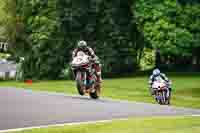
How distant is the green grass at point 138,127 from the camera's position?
1003 cm

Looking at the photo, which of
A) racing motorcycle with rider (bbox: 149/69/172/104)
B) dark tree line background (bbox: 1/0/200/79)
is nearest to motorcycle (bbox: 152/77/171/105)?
racing motorcycle with rider (bbox: 149/69/172/104)

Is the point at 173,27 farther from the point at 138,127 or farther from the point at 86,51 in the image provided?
the point at 138,127

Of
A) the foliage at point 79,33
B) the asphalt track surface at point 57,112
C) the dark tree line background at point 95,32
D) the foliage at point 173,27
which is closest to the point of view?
the asphalt track surface at point 57,112

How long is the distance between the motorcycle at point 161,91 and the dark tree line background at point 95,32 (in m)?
23.8

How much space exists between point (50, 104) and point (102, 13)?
36.0 metres

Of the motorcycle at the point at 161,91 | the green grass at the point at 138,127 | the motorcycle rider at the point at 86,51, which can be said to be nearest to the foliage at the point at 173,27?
the motorcycle at the point at 161,91

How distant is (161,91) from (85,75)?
3.07m

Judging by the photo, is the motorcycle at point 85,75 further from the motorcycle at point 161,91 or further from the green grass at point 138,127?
the green grass at point 138,127

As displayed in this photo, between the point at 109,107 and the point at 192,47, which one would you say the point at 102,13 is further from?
the point at 109,107

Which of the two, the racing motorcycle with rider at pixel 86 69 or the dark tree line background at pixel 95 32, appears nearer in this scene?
the racing motorcycle with rider at pixel 86 69

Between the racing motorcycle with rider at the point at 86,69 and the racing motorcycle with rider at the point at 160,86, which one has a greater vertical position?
the racing motorcycle with rider at the point at 86,69

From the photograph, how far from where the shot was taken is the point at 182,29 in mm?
44031

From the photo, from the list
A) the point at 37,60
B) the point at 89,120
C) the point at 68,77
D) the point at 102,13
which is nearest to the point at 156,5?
the point at 102,13

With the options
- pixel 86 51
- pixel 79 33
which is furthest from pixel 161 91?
pixel 79 33
